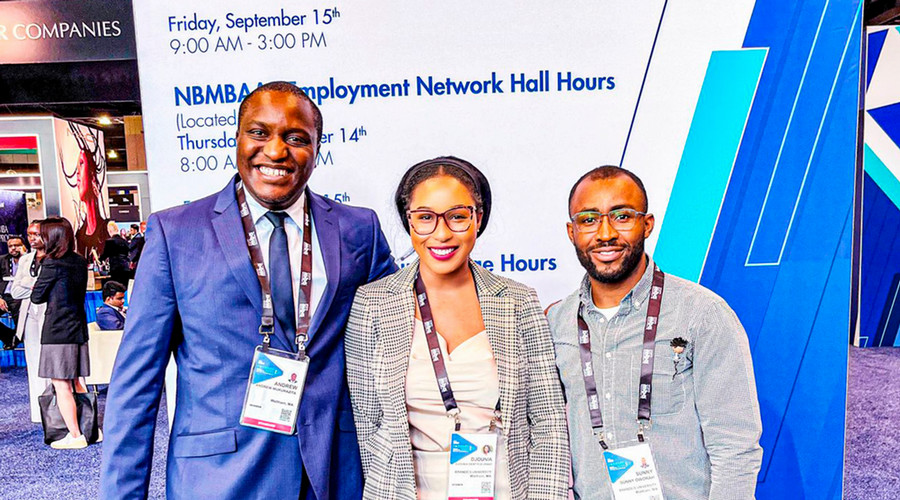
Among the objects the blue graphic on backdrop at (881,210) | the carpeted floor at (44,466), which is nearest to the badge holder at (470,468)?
the carpeted floor at (44,466)

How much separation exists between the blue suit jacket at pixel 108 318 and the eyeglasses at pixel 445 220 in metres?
4.58

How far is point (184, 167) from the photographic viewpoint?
276 cm

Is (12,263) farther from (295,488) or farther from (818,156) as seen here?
(818,156)

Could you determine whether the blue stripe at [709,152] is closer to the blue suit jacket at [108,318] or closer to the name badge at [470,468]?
the name badge at [470,468]

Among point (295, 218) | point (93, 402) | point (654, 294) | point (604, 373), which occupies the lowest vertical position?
point (93, 402)

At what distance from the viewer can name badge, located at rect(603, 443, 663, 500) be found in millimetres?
1642

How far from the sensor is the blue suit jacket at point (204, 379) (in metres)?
1.59

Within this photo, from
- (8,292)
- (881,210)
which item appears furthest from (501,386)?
(8,292)

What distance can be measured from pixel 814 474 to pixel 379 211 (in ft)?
7.82

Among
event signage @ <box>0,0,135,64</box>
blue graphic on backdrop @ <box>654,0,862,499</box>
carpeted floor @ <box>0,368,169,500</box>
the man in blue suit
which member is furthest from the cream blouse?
event signage @ <box>0,0,135,64</box>

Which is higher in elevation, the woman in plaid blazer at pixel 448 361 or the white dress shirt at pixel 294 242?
the white dress shirt at pixel 294 242

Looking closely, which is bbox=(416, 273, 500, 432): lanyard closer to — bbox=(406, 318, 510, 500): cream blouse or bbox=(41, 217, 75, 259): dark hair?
bbox=(406, 318, 510, 500): cream blouse

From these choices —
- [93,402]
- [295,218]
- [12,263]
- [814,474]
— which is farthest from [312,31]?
[12,263]

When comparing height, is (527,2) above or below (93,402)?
above
